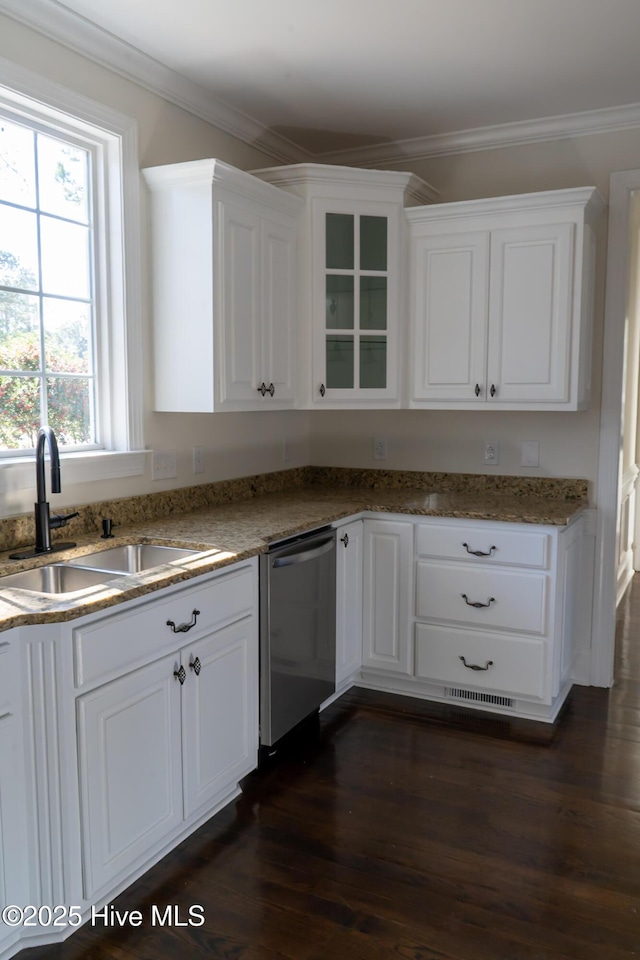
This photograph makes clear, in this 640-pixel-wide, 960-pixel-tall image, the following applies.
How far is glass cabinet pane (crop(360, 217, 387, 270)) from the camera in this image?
3449 mm

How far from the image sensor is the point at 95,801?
192cm

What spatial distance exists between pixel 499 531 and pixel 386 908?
1.55m

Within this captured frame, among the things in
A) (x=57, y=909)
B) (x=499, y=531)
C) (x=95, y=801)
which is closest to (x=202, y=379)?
(x=499, y=531)

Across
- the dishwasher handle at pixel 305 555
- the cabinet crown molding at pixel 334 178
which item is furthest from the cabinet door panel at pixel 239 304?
the dishwasher handle at pixel 305 555

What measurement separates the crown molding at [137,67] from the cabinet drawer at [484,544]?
198 cm

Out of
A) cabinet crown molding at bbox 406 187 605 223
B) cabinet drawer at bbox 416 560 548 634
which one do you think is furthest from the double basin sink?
cabinet crown molding at bbox 406 187 605 223

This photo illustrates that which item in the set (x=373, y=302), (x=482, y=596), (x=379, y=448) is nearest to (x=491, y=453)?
(x=379, y=448)

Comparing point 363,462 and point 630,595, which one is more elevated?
point 363,462

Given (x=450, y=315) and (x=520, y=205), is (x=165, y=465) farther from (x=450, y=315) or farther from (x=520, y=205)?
(x=520, y=205)

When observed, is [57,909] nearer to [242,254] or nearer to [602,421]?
[242,254]

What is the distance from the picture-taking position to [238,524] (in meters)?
2.90

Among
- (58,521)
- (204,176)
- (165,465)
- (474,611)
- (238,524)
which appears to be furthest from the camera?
(474,611)

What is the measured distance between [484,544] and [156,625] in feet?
5.12

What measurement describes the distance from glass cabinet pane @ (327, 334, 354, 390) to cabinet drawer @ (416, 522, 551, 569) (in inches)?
30.4
